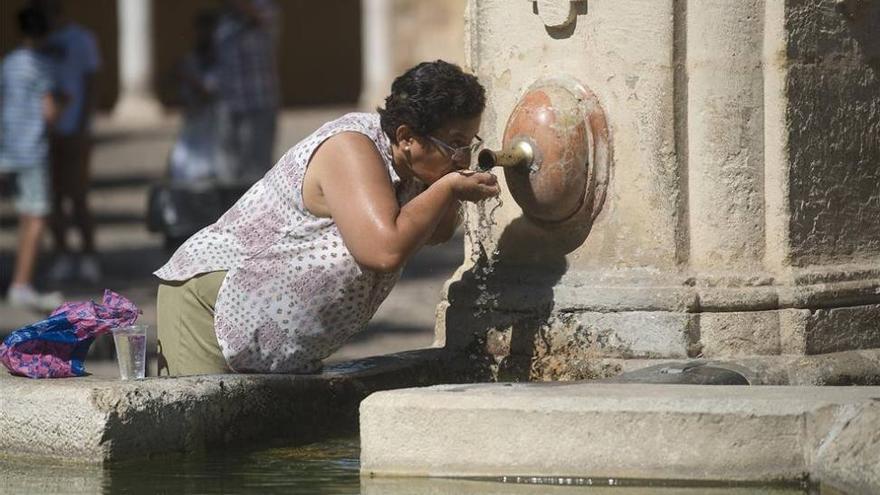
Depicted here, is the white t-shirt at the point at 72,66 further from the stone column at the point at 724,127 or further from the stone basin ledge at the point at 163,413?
the stone column at the point at 724,127

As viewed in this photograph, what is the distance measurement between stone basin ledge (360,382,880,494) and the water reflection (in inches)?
1.4

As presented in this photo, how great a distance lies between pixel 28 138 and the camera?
10.5 metres

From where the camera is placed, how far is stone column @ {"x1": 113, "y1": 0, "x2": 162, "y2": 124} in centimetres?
2778

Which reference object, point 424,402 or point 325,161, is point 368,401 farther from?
point 325,161

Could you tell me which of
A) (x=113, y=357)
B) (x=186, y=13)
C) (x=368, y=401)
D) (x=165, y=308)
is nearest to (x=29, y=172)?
(x=113, y=357)

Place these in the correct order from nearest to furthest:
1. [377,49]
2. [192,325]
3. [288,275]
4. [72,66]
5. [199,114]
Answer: [288,275]
[192,325]
[72,66]
[199,114]
[377,49]

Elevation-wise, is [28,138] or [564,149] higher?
[564,149]

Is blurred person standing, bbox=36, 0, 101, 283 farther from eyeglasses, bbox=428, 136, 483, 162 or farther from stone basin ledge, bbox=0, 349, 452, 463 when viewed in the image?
eyeglasses, bbox=428, 136, 483, 162

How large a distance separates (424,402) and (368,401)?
0.14 metres

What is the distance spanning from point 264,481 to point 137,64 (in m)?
23.9

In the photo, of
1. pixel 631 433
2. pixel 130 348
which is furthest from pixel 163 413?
pixel 631 433

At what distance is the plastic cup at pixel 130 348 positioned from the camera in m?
5.03

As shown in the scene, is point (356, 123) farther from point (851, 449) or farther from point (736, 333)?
point (851, 449)

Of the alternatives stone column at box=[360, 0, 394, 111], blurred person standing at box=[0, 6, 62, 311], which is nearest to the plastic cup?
blurred person standing at box=[0, 6, 62, 311]
